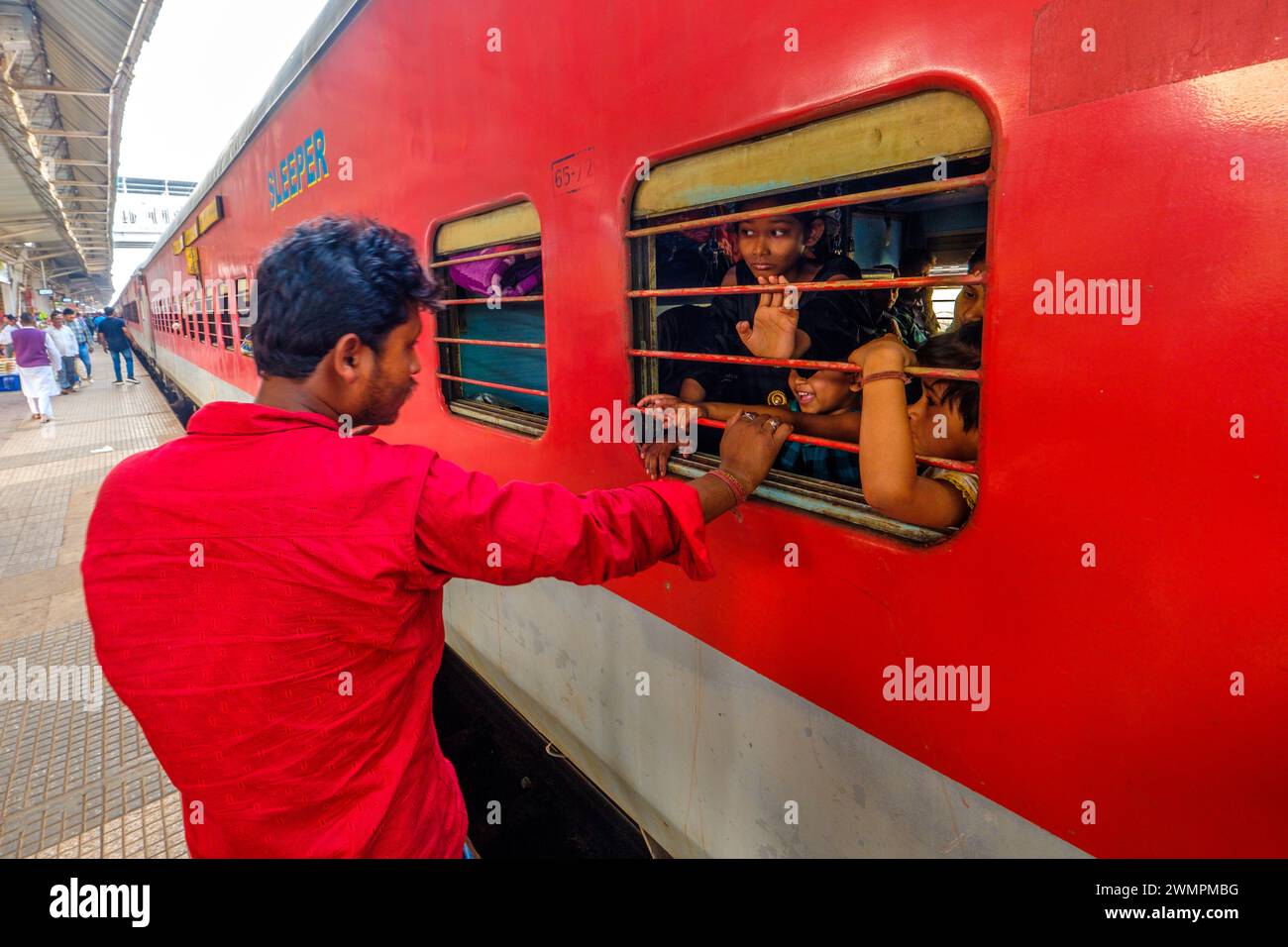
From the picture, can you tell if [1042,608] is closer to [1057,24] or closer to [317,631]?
[1057,24]

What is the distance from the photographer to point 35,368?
34.4ft

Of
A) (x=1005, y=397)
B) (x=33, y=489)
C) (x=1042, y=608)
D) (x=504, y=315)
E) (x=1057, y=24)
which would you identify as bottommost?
(x=33, y=489)


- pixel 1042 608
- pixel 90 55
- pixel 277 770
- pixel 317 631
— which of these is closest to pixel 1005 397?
pixel 1042 608

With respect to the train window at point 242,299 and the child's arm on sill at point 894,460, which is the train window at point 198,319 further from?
the child's arm on sill at point 894,460

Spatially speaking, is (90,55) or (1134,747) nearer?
(1134,747)

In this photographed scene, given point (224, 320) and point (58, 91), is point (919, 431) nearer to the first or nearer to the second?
point (224, 320)

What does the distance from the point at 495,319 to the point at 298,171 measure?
2477 mm

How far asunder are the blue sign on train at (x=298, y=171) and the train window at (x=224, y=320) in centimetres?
310

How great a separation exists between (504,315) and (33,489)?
6.81 meters

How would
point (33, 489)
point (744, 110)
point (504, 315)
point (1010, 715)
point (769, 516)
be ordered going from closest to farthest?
point (1010, 715) → point (744, 110) → point (769, 516) → point (504, 315) → point (33, 489)

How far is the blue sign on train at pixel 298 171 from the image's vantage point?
392 cm

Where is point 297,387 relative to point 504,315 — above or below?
below

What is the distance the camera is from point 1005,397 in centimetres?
107

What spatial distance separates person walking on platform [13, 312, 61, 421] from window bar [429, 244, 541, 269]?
1071 cm
